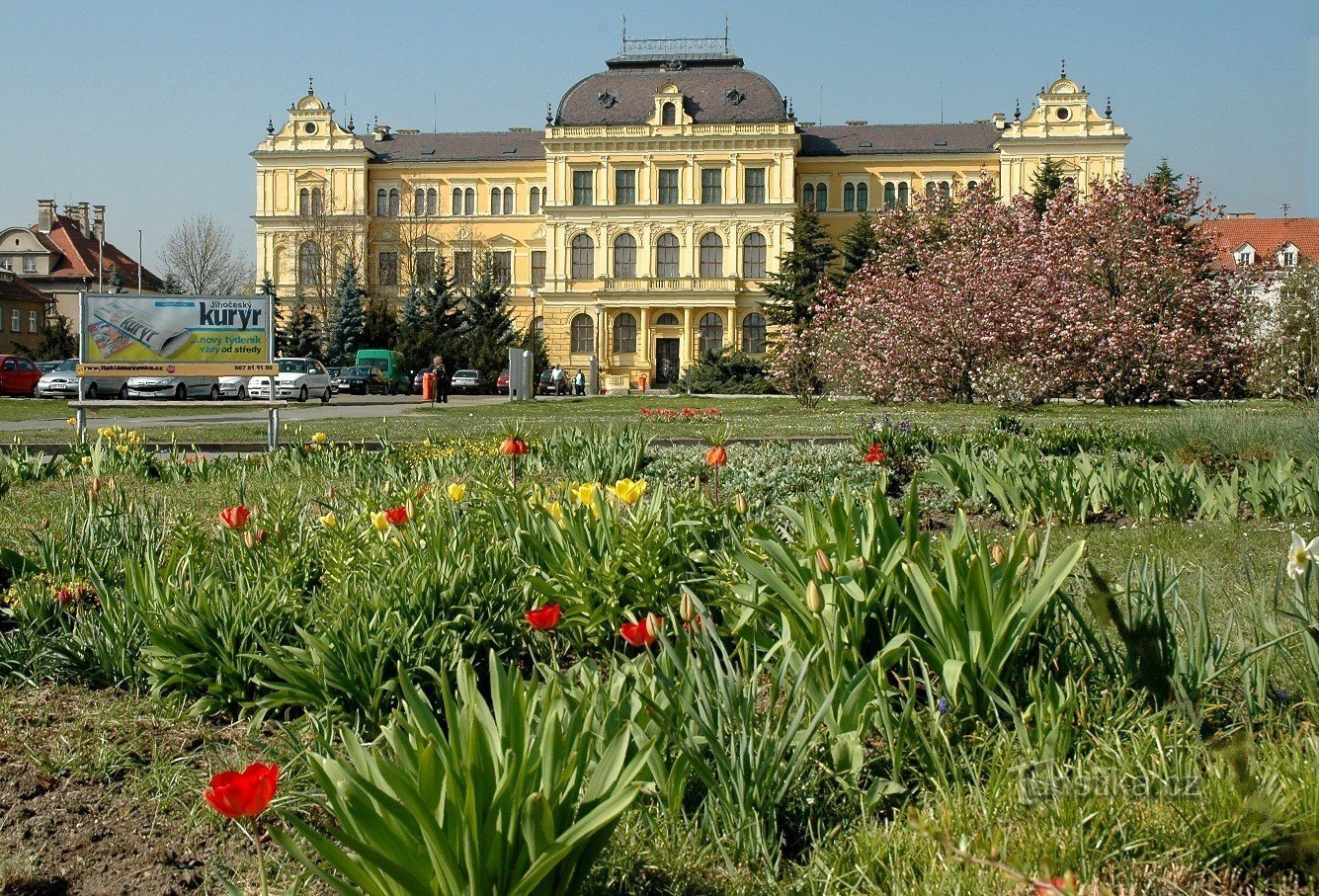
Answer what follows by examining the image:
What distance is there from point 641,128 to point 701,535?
68010 mm

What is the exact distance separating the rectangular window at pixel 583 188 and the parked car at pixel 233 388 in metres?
35.2

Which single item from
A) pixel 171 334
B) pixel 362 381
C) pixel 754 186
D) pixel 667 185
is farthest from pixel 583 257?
pixel 171 334

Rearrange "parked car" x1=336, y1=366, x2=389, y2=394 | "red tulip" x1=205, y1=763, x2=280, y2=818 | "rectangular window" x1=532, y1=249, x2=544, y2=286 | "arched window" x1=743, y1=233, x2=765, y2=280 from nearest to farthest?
1. "red tulip" x1=205, y1=763, x2=280, y2=818
2. "parked car" x1=336, y1=366, x2=389, y2=394
3. "arched window" x1=743, y1=233, x2=765, y2=280
4. "rectangular window" x1=532, y1=249, x2=544, y2=286

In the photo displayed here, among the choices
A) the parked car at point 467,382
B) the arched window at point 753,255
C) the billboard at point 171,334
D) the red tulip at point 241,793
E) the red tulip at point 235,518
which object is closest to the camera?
the red tulip at point 241,793

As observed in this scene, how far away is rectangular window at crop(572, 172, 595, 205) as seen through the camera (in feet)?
236

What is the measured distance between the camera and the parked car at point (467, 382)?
53406 mm

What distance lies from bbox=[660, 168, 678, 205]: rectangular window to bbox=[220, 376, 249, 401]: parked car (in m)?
35.7

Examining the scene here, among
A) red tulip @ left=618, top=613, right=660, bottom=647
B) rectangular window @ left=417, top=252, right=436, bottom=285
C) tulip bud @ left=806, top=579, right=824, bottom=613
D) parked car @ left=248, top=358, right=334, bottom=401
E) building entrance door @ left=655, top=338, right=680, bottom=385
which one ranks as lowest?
red tulip @ left=618, top=613, right=660, bottom=647

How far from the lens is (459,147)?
78188mm

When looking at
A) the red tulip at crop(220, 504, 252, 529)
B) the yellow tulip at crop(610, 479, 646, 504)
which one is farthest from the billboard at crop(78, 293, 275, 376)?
the yellow tulip at crop(610, 479, 646, 504)

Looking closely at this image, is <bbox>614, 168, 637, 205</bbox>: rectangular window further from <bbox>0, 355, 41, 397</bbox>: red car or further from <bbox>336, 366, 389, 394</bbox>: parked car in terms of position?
<bbox>0, 355, 41, 397</bbox>: red car

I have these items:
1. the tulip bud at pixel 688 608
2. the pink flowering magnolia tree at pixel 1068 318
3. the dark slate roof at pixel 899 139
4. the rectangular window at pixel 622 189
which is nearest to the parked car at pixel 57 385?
the pink flowering magnolia tree at pixel 1068 318

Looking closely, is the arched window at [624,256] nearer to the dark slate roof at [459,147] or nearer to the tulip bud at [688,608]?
the dark slate roof at [459,147]

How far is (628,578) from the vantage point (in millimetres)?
4410
